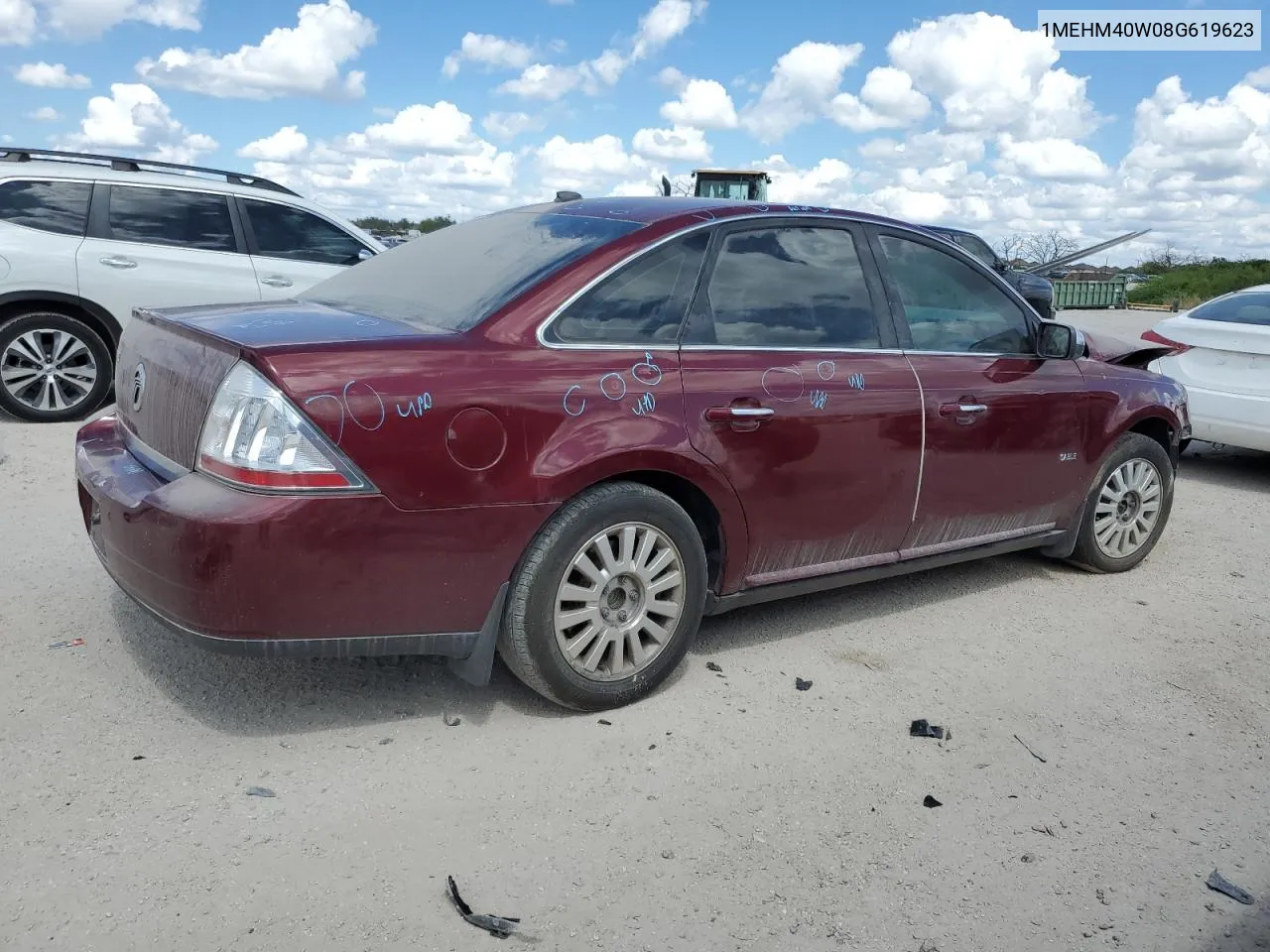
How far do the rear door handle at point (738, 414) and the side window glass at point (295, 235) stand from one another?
5976 mm

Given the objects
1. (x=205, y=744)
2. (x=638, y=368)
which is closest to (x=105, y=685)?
(x=205, y=744)

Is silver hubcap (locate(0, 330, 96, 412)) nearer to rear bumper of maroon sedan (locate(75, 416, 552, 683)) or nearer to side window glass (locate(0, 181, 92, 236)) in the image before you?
side window glass (locate(0, 181, 92, 236))

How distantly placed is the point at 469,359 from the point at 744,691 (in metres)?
1.60

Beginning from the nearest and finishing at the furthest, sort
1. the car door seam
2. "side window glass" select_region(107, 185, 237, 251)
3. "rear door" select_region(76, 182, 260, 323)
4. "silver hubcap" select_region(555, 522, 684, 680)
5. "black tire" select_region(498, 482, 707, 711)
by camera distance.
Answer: "black tire" select_region(498, 482, 707, 711)
"silver hubcap" select_region(555, 522, 684, 680)
the car door seam
"rear door" select_region(76, 182, 260, 323)
"side window glass" select_region(107, 185, 237, 251)

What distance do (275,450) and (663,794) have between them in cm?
149

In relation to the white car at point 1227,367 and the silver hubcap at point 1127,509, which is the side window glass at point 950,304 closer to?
the silver hubcap at point 1127,509

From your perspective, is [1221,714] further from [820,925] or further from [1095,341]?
[1095,341]

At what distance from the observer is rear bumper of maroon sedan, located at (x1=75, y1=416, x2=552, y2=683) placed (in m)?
3.00

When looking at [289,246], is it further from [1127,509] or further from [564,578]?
[1127,509]

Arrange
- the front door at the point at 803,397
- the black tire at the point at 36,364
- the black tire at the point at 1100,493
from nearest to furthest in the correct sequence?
the front door at the point at 803,397 < the black tire at the point at 1100,493 < the black tire at the point at 36,364

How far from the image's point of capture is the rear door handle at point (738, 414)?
375 cm

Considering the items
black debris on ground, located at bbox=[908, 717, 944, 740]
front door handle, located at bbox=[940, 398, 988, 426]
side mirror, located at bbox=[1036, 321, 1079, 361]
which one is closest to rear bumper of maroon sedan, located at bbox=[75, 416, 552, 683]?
black debris on ground, located at bbox=[908, 717, 944, 740]

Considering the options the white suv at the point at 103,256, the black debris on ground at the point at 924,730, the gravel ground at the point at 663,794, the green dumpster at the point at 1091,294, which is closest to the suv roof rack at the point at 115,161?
the white suv at the point at 103,256

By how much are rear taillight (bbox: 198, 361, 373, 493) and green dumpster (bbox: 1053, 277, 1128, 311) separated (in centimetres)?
3545
